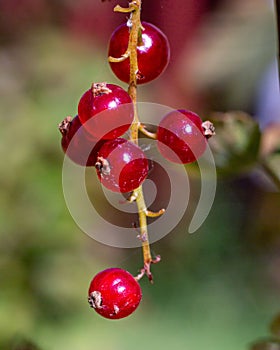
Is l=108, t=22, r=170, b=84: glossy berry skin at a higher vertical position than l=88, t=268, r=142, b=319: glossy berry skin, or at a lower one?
higher

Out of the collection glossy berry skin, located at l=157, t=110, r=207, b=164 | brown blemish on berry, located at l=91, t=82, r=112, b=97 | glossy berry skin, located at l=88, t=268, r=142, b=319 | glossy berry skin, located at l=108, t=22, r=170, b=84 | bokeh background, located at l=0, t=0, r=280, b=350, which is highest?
bokeh background, located at l=0, t=0, r=280, b=350

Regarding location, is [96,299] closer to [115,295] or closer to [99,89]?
[115,295]

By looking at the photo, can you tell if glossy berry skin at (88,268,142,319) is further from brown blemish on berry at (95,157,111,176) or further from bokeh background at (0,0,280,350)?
bokeh background at (0,0,280,350)

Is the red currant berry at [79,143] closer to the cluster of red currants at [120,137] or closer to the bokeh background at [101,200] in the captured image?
the cluster of red currants at [120,137]

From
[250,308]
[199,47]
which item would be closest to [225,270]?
[250,308]

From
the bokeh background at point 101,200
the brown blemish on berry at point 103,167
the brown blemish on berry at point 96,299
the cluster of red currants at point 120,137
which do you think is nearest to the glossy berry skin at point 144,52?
the cluster of red currants at point 120,137

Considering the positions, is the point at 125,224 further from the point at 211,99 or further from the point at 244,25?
the point at 244,25

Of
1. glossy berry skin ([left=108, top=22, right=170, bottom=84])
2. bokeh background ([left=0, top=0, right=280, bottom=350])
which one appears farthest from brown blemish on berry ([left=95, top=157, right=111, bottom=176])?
bokeh background ([left=0, top=0, right=280, bottom=350])
